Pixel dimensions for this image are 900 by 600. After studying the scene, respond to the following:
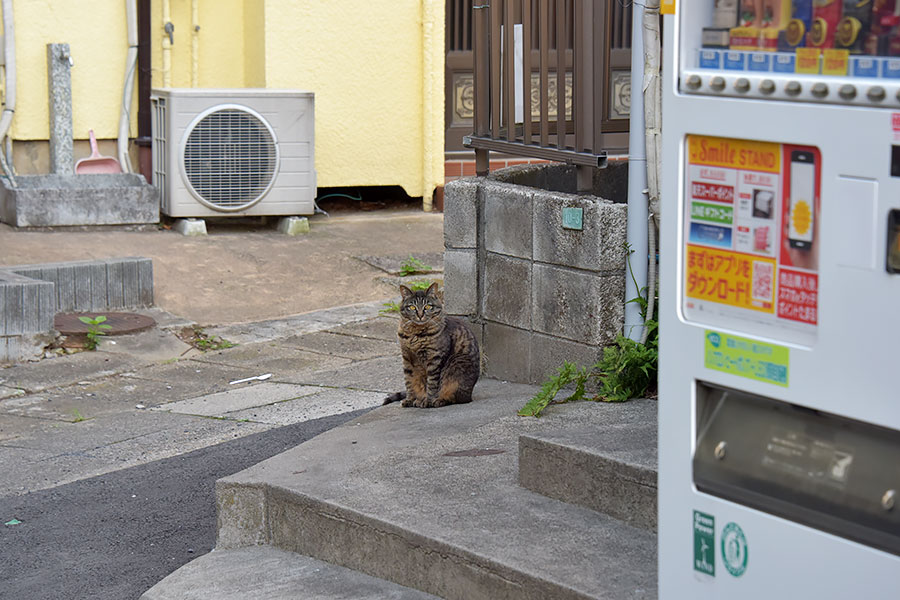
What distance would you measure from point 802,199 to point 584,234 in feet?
9.55

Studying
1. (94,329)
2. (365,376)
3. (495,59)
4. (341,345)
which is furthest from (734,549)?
(94,329)

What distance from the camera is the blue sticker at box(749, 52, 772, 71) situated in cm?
237

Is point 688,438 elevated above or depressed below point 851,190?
below

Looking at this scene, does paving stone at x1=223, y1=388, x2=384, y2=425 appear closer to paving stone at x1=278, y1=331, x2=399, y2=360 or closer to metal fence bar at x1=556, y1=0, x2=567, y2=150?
paving stone at x1=278, y1=331, x2=399, y2=360

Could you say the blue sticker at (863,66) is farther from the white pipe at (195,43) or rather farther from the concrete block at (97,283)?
the white pipe at (195,43)

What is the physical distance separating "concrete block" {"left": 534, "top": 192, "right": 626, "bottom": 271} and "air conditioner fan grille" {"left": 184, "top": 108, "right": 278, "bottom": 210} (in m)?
5.46

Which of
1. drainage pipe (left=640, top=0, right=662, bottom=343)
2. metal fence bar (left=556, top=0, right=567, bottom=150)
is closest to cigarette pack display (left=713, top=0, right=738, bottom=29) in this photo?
drainage pipe (left=640, top=0, right=662, bottom=343)

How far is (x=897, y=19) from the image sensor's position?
216cm

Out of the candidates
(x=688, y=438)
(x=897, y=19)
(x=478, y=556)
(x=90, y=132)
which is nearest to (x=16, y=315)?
(x=90, y=132)

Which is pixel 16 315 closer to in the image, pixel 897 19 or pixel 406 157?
pixel 406 157

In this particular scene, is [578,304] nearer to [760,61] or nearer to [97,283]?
[760,61]

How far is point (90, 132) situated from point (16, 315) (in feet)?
11.8

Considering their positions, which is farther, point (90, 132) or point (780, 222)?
point (90, 132)

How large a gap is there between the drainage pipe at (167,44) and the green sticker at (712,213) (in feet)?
29.7
